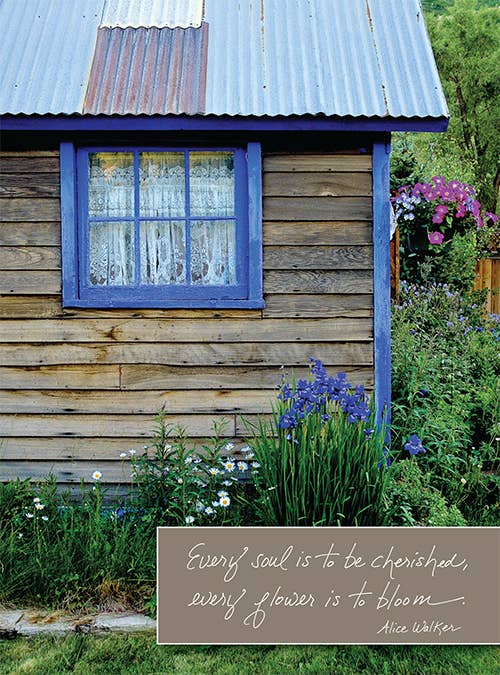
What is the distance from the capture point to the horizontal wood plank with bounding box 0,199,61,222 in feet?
15.7

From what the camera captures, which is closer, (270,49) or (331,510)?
(331,510)

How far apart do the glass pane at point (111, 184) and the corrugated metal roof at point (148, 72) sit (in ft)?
1.28

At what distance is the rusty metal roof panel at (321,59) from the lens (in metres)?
4.54

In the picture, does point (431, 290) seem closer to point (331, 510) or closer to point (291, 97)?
point (291, 97)

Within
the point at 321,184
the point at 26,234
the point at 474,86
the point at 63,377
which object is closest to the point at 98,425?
the point at 63,377

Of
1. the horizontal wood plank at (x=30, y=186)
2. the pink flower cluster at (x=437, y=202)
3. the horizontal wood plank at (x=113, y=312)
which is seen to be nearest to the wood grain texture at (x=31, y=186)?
the horizontal wood plank at (x=30, y=186)

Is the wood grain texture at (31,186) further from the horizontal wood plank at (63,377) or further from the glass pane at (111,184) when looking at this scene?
the horizontal wood plank at (63,377)

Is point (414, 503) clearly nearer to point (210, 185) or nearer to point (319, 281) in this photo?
point (319, 281)

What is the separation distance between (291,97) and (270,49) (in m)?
0.62

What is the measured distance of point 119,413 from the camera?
482 centimetres

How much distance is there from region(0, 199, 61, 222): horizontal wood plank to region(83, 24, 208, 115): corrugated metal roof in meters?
0.68

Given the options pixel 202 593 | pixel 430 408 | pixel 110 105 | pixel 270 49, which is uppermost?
pixel 270 49

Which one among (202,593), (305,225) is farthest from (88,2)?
(202,593)

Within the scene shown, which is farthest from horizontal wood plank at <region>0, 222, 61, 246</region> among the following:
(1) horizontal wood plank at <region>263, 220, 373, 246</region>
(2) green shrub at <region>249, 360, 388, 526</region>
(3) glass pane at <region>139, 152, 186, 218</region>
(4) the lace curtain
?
(2) green shrub at <region>249, 360, 388, 526</region>
